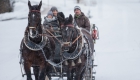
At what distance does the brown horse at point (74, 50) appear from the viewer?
21.4 ft

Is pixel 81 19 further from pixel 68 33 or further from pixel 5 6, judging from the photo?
pixel 5 6

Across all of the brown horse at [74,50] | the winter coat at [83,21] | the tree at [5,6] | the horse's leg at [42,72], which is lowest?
the horse's leg at [42,72]

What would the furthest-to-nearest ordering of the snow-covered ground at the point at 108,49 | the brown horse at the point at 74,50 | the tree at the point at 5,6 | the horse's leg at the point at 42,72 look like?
the tree at the point at 5,6, the snow-covered ground at the point at 108,49, the horse's leg at the point at 42,72, the brown horse at the point at 74,50

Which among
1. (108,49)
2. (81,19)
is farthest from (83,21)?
(108,49)

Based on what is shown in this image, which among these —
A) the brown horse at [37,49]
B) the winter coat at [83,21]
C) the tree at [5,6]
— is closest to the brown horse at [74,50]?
the brown horse at [37,49]

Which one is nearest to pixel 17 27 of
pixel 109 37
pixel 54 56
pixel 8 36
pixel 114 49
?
pixel 8 36

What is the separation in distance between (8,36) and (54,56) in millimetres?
12933

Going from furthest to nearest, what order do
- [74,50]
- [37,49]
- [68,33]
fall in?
[74,50] < [37,49] < [68,33]

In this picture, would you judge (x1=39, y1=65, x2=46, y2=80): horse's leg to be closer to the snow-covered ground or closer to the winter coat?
the winter coat

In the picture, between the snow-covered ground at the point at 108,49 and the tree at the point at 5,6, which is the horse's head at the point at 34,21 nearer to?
the snow-covered ground at the point at 108,49

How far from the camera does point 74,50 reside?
7004 millimetres

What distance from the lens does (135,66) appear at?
40.4 ft

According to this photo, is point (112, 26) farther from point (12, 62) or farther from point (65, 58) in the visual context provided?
point (65, 58)

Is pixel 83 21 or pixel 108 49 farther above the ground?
pixel 83 21
